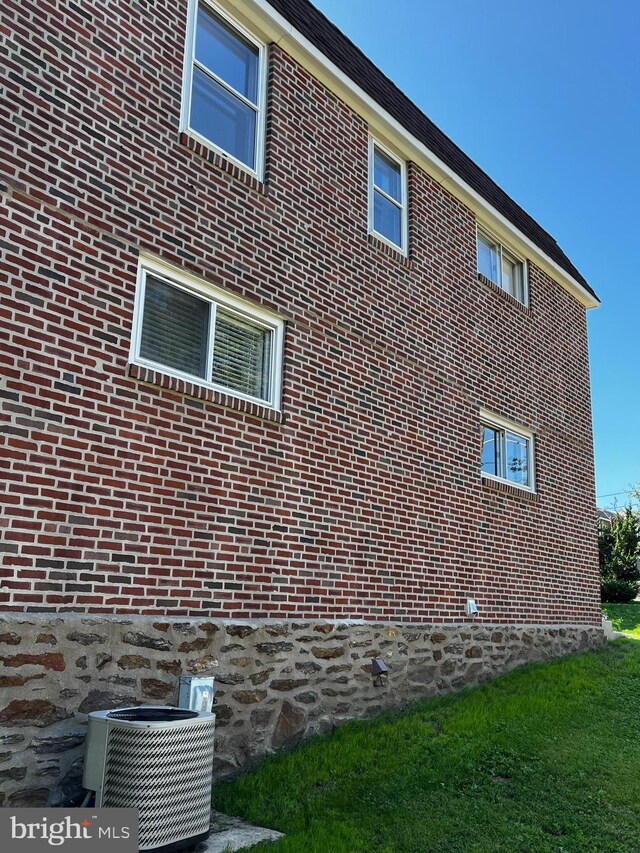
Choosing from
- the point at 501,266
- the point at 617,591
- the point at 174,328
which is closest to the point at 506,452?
the point at 501,266

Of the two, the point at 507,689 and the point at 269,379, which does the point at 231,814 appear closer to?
the point at 269,379

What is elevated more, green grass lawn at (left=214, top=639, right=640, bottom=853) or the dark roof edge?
the dark roof edge

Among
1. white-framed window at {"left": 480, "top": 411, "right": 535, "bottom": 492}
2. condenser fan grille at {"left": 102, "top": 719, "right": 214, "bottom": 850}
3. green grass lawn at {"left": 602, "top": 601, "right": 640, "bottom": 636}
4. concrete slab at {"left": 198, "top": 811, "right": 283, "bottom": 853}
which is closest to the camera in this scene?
condenser fan grille at {"left": 102, "top": 719, "right": 214, "bottom": 850}

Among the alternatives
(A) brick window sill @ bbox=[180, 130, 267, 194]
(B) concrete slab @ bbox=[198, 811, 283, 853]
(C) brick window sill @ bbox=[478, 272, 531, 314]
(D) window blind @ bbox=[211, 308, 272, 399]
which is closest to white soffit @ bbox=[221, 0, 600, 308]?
(C) brick window sill @ bbox=[478, 272, 531, 314]

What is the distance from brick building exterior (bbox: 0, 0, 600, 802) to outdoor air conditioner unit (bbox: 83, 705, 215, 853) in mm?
946

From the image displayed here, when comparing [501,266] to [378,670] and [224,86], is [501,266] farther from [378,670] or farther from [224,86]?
[378,670]

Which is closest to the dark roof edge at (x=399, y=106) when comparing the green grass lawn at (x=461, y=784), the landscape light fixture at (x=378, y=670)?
the landscape light fixture at (x=378, y=670)

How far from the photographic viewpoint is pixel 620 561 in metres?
19.8

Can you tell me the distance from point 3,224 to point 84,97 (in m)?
1.32

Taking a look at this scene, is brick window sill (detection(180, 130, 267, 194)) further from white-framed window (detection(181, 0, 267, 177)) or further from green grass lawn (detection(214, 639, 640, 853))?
green grass lawn (detection(214, 639, 640, 853))

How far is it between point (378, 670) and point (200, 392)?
3191 millimetres

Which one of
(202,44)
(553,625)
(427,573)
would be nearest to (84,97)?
(202,44)

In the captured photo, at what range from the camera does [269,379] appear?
6.82 metres

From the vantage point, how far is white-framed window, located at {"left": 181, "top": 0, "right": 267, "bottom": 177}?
6.61 metres
